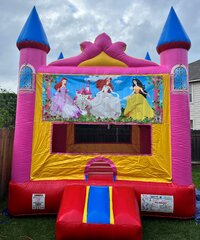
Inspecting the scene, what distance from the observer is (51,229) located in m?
3.88

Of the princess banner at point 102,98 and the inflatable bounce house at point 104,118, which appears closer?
the inflatable bounce house at point 104,118

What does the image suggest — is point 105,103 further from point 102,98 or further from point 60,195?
point 60,195

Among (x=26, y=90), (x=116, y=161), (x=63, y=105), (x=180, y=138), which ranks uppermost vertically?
(x=26, y=90)

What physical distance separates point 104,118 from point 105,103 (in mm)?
300

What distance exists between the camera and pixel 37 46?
15.6 feet

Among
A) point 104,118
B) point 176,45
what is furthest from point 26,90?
point 176,45

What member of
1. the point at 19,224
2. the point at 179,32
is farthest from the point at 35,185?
the point at 179,32

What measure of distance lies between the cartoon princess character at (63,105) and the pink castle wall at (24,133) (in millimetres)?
420

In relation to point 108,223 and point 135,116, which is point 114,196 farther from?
point 135,116

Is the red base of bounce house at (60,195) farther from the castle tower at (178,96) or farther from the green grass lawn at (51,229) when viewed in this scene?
the castle tower at (178,96)

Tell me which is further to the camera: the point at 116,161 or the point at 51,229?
the point at 116,161

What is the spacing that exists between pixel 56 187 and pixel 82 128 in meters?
3.30

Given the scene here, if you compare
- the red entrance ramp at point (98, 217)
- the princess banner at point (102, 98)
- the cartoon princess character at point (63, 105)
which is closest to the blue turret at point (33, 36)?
the princess banner at point (102, 98)

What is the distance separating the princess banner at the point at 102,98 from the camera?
4.68m
